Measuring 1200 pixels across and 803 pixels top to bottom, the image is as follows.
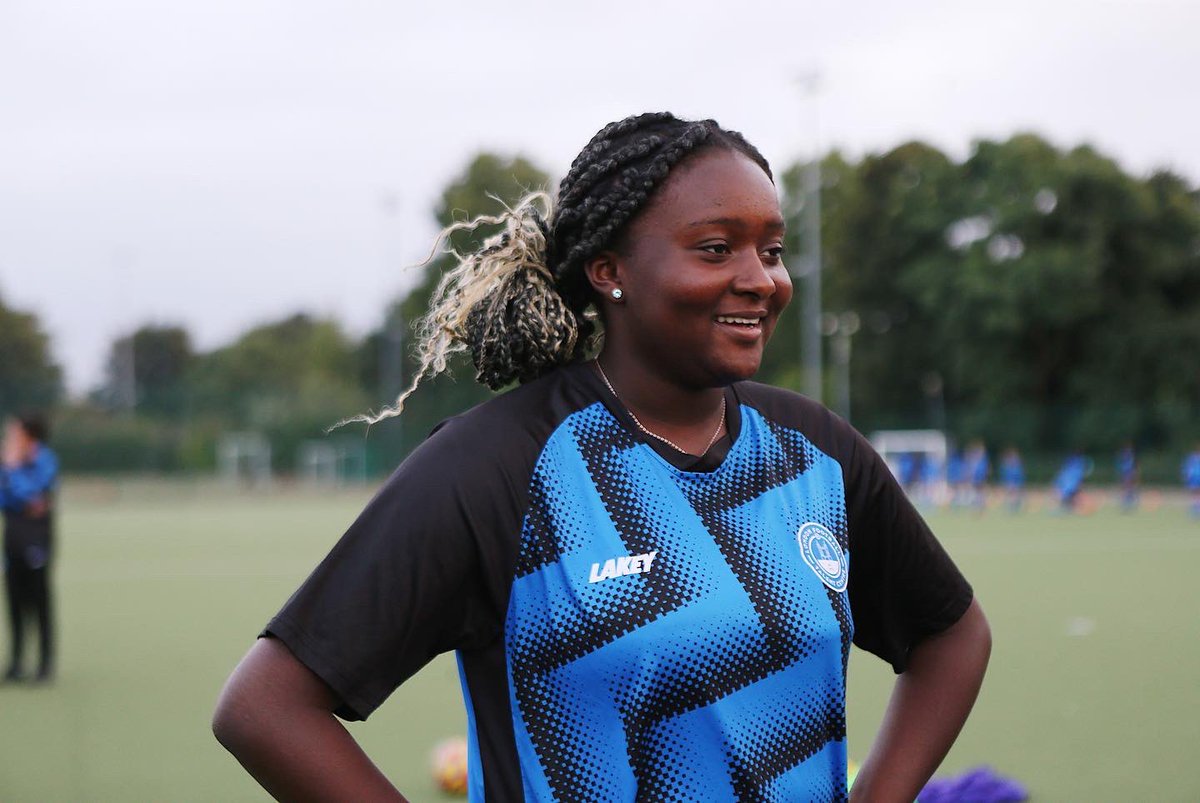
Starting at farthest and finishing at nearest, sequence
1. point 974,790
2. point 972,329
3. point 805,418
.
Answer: point 972,329 < point 974,790 < point 805,418

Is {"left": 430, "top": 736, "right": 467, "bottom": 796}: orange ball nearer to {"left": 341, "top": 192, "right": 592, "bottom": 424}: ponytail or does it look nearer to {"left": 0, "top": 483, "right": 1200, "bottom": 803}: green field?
{"left": 0, "top": 483, "right": 1200, "bottom": 803}: green field

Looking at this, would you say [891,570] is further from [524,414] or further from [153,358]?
[153,358]

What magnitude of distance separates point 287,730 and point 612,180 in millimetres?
1054

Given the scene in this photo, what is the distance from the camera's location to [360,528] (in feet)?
7.25

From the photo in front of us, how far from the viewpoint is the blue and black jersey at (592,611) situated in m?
2.20

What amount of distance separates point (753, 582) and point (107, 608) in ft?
46.5

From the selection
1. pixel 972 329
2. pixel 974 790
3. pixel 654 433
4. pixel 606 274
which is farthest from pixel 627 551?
pixel 972 329

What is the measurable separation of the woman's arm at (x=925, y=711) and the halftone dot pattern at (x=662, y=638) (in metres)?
0.22

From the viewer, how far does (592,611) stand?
2.23m

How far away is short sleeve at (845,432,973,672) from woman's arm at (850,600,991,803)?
3 centimetres

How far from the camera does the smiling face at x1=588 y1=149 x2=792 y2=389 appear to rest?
2.38 meters

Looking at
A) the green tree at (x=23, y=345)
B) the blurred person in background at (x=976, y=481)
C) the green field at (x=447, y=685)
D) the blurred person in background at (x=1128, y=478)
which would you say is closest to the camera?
the green field at (x=447, y=685)

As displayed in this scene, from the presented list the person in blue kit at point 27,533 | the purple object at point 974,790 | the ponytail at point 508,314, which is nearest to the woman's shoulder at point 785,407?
the ponytail at point 508,314

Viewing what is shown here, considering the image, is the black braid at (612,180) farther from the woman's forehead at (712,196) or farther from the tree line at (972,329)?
the tree line at (972,329)
